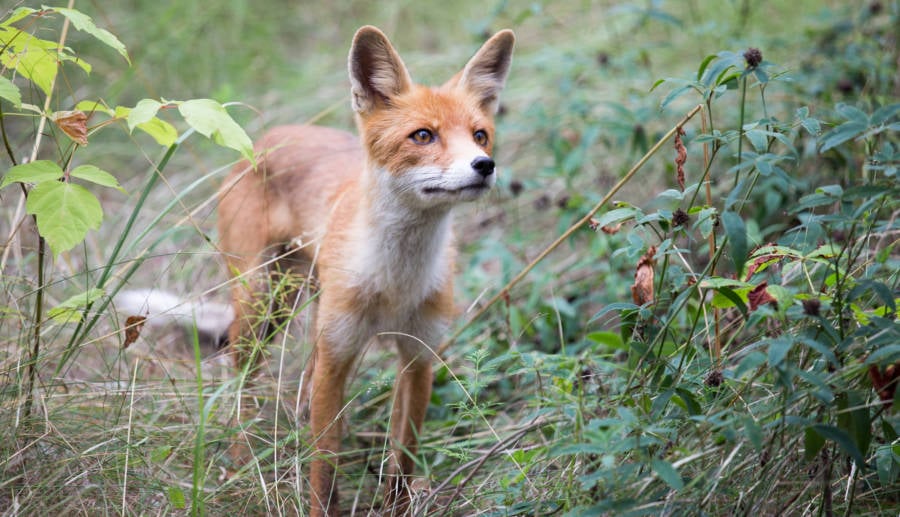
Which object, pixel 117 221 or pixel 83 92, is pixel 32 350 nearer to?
pixel 117 221

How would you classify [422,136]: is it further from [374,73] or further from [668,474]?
[668,474]

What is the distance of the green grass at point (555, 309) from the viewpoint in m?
2.75

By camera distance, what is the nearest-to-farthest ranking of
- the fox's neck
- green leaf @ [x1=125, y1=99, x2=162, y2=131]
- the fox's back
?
1. green leaf @ [x1=125, y1=99, x2=162, y2=131]
2. the fox's neck
3. the fox's back

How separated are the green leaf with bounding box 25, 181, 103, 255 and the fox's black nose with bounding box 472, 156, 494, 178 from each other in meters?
Answer: 1.61

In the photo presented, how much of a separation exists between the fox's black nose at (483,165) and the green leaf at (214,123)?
44.3 inches

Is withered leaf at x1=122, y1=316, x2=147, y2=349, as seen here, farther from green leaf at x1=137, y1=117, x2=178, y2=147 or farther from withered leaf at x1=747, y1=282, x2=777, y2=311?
withered leaf at x1=747, y1=282, x2=777, y2=311

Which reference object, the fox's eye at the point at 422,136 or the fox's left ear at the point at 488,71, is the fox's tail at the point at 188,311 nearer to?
the fox's eye at the point at 422,136

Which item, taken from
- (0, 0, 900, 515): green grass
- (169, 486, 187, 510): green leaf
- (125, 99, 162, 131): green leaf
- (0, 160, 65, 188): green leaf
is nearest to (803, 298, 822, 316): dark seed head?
(0, 0, 900, 515): green grass

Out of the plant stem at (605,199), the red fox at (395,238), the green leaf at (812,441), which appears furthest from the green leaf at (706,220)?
the red fox at (395,238)

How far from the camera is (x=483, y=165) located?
11.8ft

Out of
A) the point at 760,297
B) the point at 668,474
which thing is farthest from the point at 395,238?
the point at 668,474

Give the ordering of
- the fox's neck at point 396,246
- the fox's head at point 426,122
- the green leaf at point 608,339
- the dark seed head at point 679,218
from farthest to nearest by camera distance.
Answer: the fox's neck at point 396,246
the green leaf at point 608,339
the fox's head at point 426,122
the dark seed head at point 679,218

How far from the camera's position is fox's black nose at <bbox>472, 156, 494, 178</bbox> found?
11.8 feet

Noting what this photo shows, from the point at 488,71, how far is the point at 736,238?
7.30 ft
